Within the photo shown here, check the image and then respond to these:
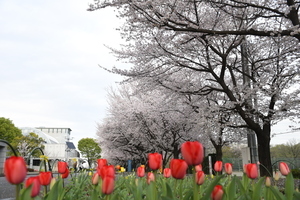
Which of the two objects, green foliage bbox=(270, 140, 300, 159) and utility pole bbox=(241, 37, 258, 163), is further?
green foliage bbox=(270, 140, 300, 159)

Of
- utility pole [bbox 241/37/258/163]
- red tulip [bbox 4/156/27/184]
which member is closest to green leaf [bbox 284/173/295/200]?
red tulip [bbox 4/156/27/184]

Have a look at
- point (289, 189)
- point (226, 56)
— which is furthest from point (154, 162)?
point (226, 56)

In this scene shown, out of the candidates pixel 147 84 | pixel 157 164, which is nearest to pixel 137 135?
pixel 147 84

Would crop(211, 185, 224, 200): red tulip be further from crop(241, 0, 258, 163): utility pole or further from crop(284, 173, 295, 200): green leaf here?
crop(241, 0, 258, 163): utility pole

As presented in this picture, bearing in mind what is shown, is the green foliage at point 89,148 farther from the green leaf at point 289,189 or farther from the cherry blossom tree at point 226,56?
the green leaf at point 289,189

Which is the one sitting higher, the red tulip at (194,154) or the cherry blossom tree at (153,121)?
the cherry blossom tree at (153,121)

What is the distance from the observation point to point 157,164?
6.56 ft

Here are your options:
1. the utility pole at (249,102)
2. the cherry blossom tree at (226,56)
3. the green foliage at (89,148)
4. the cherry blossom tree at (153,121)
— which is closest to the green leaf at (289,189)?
the cherry blossom tree at (226,56)

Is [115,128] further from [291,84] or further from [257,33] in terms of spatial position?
[257,33]

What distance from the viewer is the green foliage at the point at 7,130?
140 feet

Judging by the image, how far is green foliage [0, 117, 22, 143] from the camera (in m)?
42.8

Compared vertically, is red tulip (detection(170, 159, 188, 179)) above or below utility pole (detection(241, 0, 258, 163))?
below

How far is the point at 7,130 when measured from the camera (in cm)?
4372

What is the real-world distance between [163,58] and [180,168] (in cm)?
986
